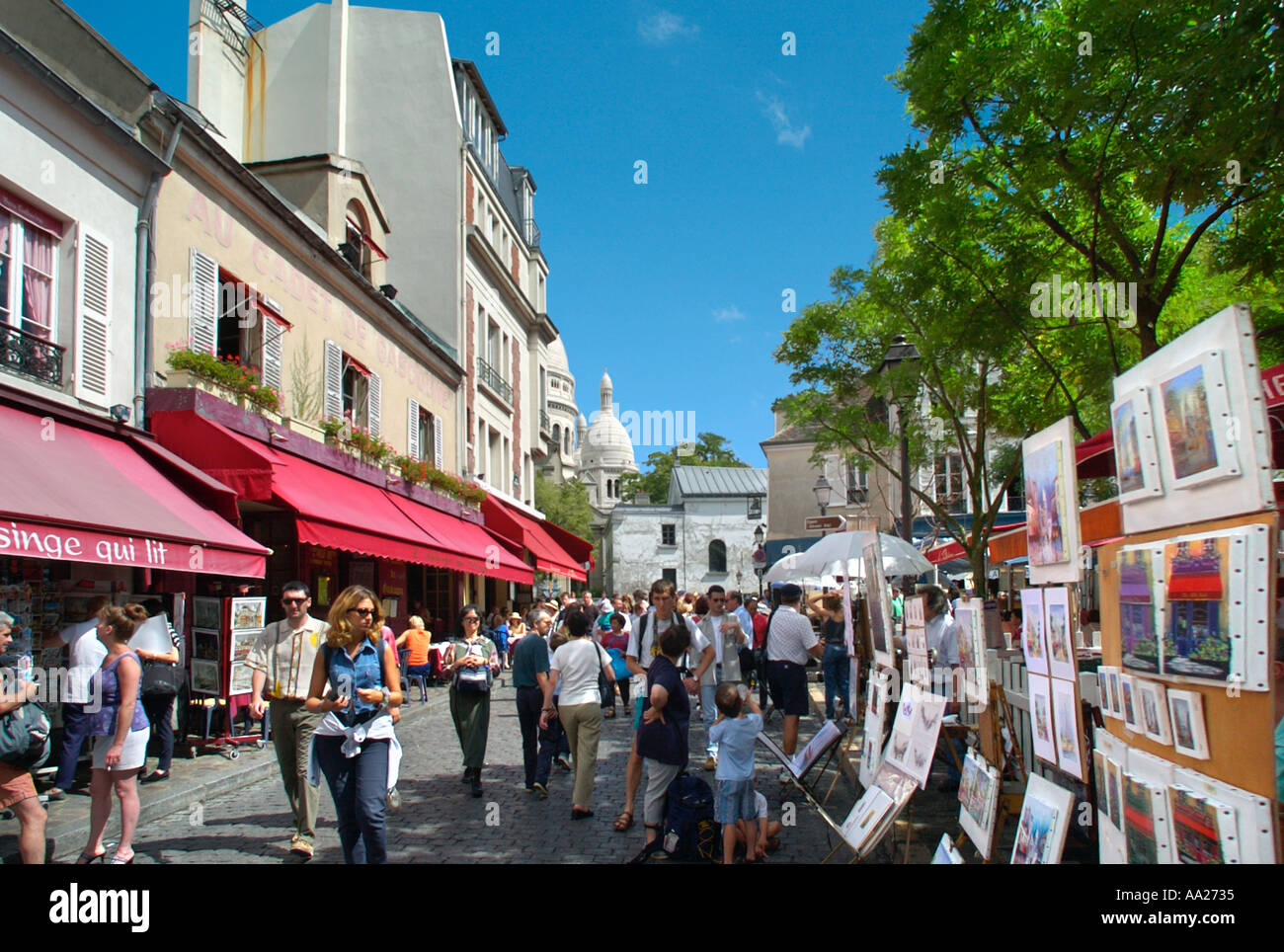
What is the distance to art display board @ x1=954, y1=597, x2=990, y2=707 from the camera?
17.4 feet

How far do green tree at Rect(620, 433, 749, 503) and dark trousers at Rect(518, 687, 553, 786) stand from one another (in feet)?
230

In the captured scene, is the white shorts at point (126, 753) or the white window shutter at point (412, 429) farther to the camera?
the white window shutter at point (412, 429)

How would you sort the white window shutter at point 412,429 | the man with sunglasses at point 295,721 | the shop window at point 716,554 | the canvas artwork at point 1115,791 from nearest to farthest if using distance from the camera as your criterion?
the canvas artwork at point 1115,791
the man with sunglasses at point 295,721
the white window shutter at point 412,429
the shop window at point 716,554

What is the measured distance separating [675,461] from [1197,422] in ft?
278

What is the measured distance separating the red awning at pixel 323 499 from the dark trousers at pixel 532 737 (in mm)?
3721

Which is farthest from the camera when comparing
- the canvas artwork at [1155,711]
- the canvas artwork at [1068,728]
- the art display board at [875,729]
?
the art display board at [875,729]

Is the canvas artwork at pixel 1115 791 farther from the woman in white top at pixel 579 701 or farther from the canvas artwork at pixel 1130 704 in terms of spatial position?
the woman in white top at pixel 579 701

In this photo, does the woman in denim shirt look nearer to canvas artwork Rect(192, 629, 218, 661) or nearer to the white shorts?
the white shorts

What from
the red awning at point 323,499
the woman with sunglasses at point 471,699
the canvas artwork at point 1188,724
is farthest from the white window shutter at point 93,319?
the canvas artwork at point 1188,724

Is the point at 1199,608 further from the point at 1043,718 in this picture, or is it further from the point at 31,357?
the point at 31,357

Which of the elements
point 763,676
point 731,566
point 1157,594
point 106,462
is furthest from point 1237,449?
point 731,566

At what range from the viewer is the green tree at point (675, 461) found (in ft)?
274

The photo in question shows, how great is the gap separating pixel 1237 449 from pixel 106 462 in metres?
9.65
